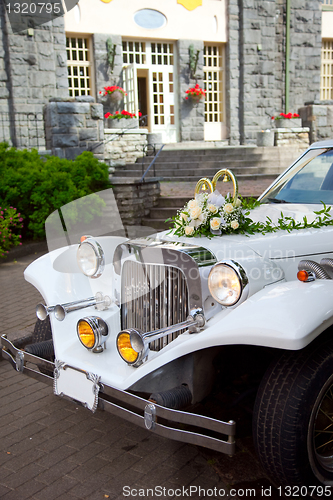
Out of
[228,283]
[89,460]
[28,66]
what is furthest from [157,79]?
[89,460]

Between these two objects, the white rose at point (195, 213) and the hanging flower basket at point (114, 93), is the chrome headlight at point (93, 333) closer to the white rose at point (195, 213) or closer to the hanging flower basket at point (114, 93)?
the white rose at point (195, 213)

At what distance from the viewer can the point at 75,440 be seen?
2967mm

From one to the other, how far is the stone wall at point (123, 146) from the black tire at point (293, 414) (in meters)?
11.2

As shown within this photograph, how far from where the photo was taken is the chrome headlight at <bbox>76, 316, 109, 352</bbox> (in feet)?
9.14

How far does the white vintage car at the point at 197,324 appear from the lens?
7.19 feet

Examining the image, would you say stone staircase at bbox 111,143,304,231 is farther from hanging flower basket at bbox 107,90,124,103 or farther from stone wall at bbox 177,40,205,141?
stone wall at bbox 177,40,205,141

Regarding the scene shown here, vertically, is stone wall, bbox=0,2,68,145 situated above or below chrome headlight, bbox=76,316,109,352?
above

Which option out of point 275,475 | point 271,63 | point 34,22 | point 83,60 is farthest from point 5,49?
point 275,475

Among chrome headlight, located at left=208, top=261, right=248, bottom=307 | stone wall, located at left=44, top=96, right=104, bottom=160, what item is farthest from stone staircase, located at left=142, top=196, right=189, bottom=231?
chrome headlight, located at left=208, top=261, right=248, bottom=307

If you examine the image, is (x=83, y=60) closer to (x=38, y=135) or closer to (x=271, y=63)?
(x=38, y=135)

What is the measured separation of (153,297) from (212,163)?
10.3 metres

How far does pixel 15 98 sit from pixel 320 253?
12.7 m

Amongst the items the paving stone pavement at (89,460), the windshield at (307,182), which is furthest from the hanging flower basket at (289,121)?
the paving stone pavement at (89,460)

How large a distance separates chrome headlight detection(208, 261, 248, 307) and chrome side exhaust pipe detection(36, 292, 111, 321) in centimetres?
100
